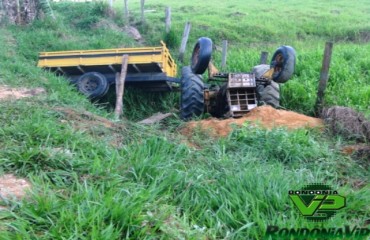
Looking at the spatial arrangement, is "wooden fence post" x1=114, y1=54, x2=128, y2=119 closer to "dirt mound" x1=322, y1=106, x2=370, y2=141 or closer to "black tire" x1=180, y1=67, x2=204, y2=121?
"black tire" x1=180, y1=67, x2=204, y2=121

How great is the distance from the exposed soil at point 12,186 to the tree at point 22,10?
11016 mm

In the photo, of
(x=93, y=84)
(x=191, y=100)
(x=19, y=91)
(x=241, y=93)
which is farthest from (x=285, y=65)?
(x=19, y=91)

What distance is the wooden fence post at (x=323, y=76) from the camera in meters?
Answer: 7.45

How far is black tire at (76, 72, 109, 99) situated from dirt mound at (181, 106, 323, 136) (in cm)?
282

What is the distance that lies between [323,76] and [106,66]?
430cm

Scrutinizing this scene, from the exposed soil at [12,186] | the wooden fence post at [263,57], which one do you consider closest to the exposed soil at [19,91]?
the exposed soil at [12,186]

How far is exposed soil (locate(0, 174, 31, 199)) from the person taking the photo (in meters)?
3.18

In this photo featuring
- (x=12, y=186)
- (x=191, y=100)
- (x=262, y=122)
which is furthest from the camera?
(x=191, y=100)

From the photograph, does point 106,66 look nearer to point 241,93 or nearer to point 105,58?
point 105,58

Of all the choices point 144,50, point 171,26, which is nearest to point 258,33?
point 171,26

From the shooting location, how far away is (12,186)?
3361mm

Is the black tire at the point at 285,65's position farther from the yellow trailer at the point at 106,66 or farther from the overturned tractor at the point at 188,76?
the yellow trailer at the point at 106,66

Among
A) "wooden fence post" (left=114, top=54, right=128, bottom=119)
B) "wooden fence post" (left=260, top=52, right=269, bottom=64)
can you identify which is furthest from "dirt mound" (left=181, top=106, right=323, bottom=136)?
"wooden fence post" (left=260, top=52, right=269, bottom=64)

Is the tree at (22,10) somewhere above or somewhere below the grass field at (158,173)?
above
